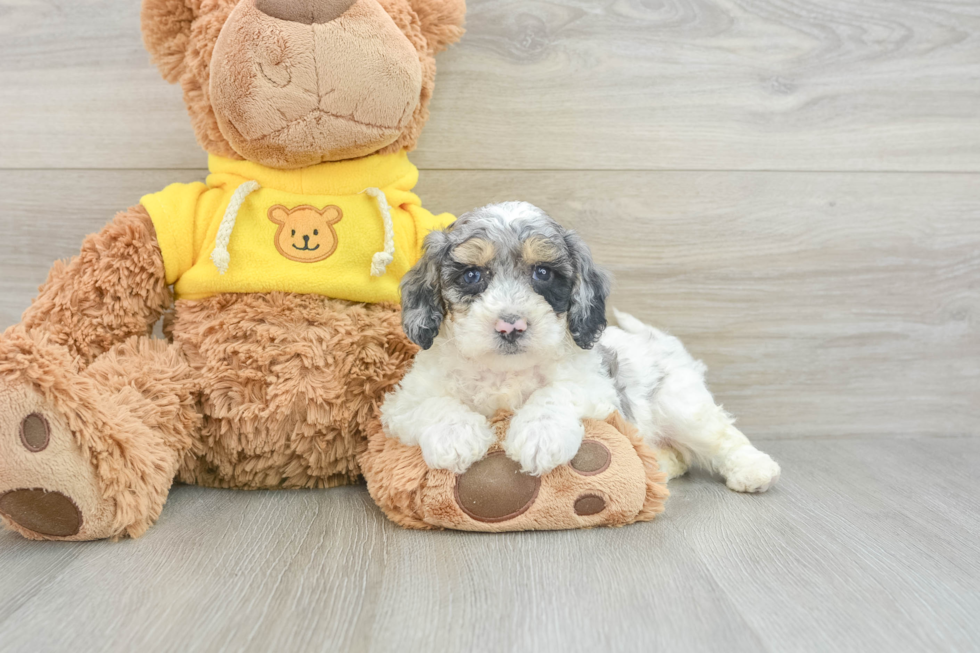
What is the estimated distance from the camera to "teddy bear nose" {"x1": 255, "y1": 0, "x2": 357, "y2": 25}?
159 centimetres

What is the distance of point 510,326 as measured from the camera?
4.74 ft

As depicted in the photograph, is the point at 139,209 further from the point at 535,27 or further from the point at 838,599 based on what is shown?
the point at 838,599

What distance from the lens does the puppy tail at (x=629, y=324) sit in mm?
2148

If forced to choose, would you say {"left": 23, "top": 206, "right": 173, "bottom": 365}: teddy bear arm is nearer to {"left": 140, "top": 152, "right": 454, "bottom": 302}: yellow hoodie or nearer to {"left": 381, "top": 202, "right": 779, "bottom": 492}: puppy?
{"left": 140, "top": 152, "right": 454, "bottom": 302}: yellow hoodie

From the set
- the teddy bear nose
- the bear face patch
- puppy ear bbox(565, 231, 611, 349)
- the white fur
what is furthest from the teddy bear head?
the white fur

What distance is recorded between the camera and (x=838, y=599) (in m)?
1.30

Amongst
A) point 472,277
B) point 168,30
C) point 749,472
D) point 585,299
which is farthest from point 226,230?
point 749,472

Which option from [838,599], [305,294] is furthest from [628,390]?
[305,294]

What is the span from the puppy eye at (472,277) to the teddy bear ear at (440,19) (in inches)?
27.4

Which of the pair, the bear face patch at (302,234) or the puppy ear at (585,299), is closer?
the puppy ear at (585,299)

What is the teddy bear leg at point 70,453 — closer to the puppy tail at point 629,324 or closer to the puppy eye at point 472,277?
the puppy eye at point 472,277

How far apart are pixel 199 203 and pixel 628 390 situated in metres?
1.17

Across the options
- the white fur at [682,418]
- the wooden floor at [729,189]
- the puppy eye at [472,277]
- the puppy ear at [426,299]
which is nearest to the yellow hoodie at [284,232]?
the puppy ear at [426,299]

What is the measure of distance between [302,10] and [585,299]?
0.87 metres
